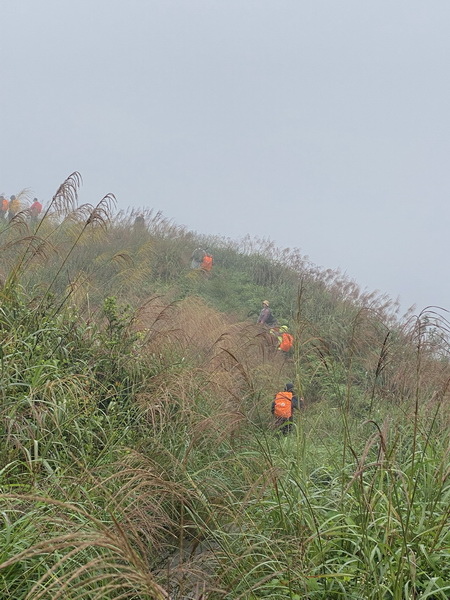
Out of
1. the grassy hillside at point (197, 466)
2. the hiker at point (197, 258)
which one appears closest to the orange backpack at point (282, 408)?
the grassy hillside at point (197, 466)

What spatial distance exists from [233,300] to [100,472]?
1310cm

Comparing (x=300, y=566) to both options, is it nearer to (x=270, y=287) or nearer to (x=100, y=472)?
(x=100, y=472)

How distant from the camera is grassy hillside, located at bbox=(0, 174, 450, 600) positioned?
2354mm

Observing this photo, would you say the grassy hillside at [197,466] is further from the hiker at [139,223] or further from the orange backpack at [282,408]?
the hiker at [139,223]

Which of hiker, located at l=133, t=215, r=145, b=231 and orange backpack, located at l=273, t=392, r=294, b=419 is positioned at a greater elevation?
hiker, located at l=133, t=215, r=145, b=231

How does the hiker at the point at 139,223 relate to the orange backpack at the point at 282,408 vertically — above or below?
above

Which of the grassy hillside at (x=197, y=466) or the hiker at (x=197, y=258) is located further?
the hiker at (x=197, y=258)

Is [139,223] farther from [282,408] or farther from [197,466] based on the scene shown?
[197,466]

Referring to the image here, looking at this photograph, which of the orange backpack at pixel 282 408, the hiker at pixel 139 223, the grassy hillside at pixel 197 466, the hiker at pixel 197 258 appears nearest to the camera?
the grassy hillside at pixel 197 466

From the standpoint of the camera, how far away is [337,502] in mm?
2945

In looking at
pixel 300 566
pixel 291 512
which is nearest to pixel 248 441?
pixel 291 512

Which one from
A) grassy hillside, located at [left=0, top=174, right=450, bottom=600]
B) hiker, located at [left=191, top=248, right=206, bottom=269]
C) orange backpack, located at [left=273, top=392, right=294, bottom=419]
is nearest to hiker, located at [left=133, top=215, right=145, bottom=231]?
hiker, located at [left=191, top=248, right=206, bottom=269]

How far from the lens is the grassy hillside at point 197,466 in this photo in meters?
2.35

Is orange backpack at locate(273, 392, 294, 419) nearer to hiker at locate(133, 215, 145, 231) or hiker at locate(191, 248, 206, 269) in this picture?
hiker at locate(191, 248, 206, 269)
